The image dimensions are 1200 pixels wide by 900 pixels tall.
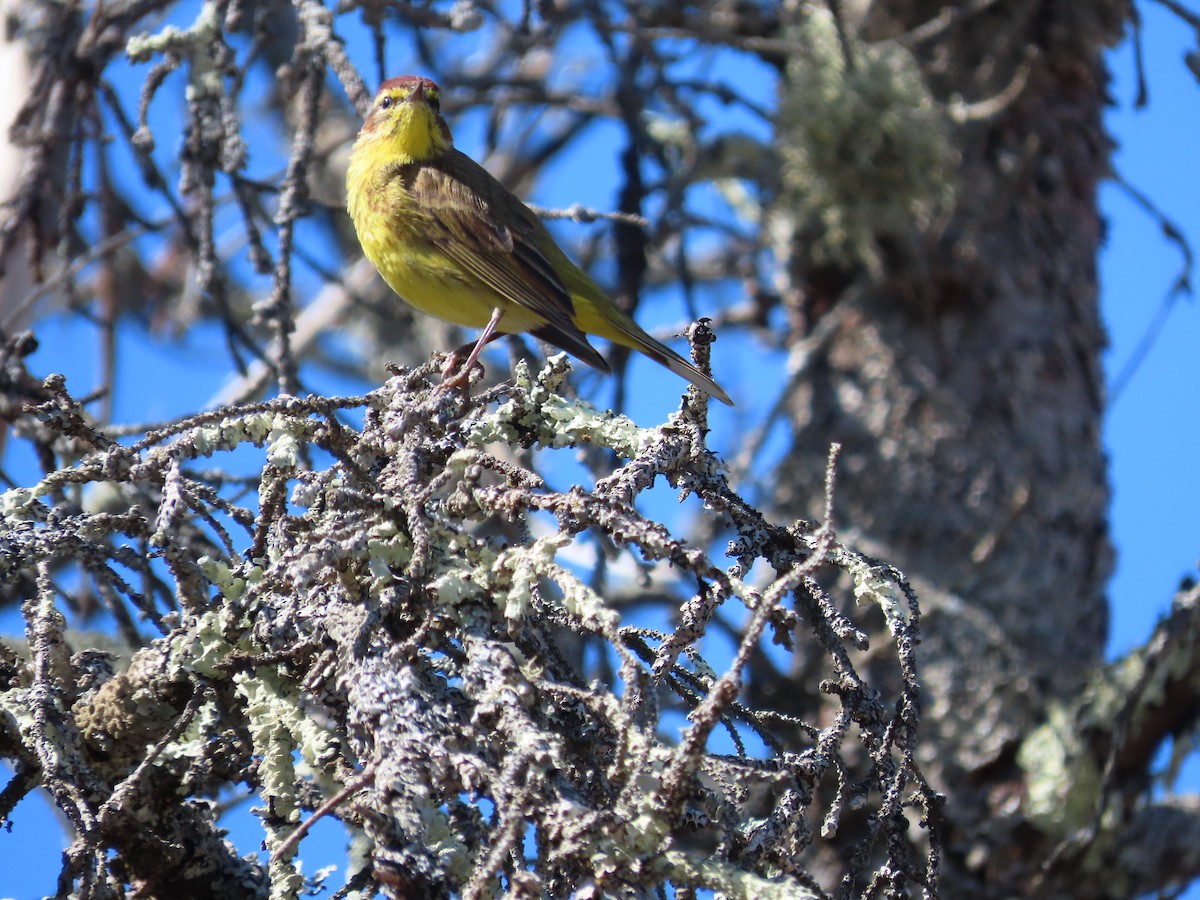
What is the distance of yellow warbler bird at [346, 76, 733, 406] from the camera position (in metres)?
3.90

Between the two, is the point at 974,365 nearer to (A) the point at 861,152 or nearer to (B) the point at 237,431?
(A) the point at 861,152

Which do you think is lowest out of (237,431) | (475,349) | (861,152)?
(237,431)

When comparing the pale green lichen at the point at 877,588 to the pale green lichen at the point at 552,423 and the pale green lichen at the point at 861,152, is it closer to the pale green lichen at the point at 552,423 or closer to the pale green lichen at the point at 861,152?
the pale green lichen at the point at 552,423

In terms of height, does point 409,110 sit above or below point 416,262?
above

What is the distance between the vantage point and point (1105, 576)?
5.25 meters

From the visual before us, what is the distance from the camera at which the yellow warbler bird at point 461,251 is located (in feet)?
12.8

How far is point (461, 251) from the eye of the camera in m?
3.94

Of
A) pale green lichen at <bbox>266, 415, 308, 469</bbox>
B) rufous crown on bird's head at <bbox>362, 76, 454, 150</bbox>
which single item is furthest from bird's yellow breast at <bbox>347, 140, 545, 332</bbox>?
→ pale green lichen at <bbox>266, 415, 308, 469</bbox>

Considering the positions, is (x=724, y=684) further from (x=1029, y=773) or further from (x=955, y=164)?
(x=955, y=164)

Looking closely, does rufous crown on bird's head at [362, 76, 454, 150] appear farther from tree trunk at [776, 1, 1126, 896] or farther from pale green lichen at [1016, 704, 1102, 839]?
pale green lichen at [1016, 704, 1102, 839]

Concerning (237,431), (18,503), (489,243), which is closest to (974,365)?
(489,243)

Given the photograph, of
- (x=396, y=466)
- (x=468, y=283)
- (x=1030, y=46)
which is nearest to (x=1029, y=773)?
(x=468, y=283)

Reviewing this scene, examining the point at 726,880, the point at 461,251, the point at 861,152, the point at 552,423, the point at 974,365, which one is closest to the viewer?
the point at 726,880

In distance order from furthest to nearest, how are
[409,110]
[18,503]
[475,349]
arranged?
[409,110], [475,349], [18,503]
